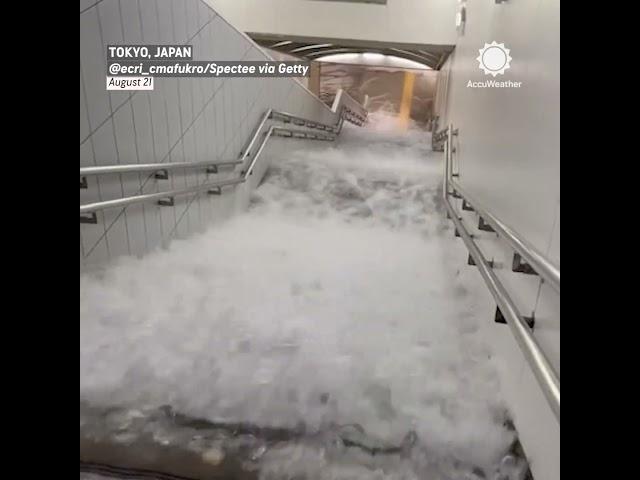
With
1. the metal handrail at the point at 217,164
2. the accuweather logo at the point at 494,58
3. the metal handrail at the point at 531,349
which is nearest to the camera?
the metal handrail at the point at 531,349

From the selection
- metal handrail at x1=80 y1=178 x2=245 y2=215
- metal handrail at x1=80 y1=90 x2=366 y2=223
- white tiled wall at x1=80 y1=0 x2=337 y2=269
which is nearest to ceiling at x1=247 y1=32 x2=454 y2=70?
metal handrail at x1=80 y1=90 x2=366 y2=223

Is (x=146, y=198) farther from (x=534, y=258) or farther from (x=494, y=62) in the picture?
(x=494, y=62)

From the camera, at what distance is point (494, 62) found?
278 centimetres

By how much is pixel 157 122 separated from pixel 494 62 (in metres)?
2.20

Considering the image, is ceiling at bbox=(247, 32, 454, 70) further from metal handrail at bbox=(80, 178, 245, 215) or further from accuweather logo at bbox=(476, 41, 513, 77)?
metal handrail at bbox=(80, 178, 245, 215)

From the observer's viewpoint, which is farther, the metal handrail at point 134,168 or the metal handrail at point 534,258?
the metal handrail at point 134,168

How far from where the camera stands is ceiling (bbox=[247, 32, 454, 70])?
7.60 meters

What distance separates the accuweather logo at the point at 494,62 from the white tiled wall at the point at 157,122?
194 cm

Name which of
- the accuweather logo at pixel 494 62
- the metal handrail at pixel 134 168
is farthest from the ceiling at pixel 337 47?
the metal handrail at pixel 134 168

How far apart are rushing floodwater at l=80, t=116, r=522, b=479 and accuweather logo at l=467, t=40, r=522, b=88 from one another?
108 centimetres

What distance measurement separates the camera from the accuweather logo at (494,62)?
2271 mm

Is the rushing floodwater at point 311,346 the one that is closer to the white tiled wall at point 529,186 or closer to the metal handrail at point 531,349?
the white tiled wall at point 529,186
